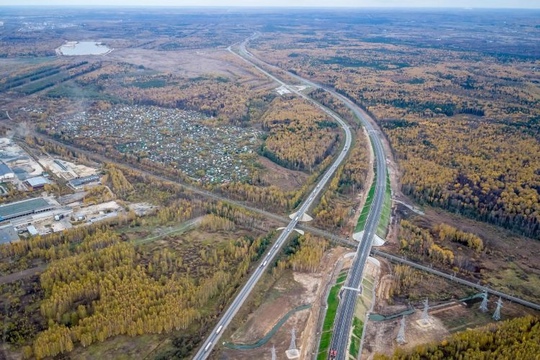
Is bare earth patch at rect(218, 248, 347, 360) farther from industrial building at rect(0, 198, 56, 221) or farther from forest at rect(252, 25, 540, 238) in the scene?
industrial building at rect(0, 198, 56, 221)

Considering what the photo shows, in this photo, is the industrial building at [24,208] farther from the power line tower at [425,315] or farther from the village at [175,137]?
the power line tower at [425,315]

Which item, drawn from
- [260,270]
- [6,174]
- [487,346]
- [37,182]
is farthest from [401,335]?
[6,174]

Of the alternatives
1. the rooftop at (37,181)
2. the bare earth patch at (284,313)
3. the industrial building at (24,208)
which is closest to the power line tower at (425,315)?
the bare earth patch at (284,313)

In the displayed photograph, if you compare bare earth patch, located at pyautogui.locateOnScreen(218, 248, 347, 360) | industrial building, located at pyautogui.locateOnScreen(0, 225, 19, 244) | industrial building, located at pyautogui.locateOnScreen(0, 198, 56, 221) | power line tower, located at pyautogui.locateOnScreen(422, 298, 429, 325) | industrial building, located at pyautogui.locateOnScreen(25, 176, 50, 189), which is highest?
industrial building, located at pyautogui.locateOnScreen(25, 176, 50, 189)

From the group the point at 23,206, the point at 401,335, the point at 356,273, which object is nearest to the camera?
the point at 401,335

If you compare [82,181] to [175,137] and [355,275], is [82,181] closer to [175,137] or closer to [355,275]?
[175,137]

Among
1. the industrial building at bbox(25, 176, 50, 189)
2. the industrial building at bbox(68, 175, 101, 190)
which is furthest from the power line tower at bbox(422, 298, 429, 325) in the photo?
the industrial building at bbox(25, 176, 50, 189)

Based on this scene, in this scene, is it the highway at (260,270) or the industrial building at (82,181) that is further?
the industrial building at (82,181)

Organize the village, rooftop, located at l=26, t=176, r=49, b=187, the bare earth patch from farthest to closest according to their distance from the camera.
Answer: the village < rooftop, located at l=26, t=176, r=49, b=187 < the bare earth patch
